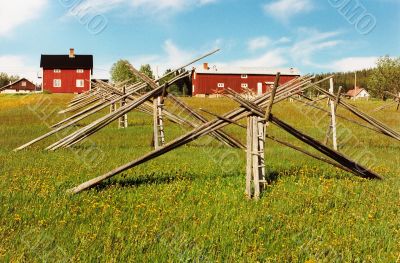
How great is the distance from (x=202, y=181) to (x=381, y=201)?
322cm

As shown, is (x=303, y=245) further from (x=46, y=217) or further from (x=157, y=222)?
(x=46, y=217)

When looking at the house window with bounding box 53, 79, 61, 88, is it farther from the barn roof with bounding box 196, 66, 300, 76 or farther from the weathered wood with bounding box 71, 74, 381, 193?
the weathered wood with bounding box 71, 74, 381, 193

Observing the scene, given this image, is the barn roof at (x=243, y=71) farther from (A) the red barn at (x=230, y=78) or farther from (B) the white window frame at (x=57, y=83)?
(B) the white window frame at (x=57, y=83)

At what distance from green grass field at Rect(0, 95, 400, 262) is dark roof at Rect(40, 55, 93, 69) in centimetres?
7254

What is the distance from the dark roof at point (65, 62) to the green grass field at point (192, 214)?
7254 centimetres

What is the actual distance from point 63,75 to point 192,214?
78216mm

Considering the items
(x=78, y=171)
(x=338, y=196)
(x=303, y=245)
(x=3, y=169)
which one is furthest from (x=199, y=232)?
(x=3, y=169)

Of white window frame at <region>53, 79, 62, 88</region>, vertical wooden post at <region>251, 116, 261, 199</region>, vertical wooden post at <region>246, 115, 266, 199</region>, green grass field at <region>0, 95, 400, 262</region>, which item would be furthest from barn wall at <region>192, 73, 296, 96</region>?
vertical wooden post at <region>251, 116, 261, 199</region>

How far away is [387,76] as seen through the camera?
270 ft

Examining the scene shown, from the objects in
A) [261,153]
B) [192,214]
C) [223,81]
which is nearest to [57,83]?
[223,81]

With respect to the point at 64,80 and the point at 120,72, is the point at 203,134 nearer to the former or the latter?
the point at 64,80

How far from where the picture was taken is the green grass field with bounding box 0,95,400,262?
16.4ft

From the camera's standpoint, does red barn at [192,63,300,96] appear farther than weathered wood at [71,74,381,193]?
Yes

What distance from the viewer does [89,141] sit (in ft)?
52.4
